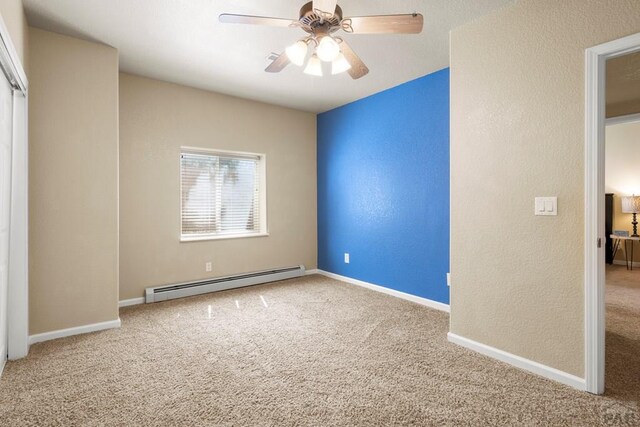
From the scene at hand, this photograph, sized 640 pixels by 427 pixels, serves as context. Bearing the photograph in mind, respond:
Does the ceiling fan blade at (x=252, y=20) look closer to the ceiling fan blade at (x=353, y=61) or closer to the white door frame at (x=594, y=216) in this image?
the ceiling fan blade at (x=353, y=61)

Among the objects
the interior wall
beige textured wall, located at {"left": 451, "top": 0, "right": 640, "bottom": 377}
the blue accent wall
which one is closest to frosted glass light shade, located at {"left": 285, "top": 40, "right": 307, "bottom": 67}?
beige textured wall, located at {"left": 451, "top": 0, "right": 640, "bottom": 377}

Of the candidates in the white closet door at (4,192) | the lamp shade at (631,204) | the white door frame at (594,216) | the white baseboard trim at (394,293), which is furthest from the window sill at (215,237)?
the lamp shade at (631,204)

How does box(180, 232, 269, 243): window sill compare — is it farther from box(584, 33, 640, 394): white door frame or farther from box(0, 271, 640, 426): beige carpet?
box(584, 33, 640, 394): white door frame

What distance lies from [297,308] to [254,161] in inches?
88.0

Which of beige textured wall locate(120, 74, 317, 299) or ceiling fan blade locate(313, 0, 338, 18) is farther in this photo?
beige textured wall locate(120, 74, 317, 299)

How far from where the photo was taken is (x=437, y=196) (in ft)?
11.7

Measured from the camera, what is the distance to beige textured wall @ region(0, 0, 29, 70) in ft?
6.23

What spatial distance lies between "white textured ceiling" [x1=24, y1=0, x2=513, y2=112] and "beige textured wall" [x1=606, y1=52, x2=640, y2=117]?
57.2 inches

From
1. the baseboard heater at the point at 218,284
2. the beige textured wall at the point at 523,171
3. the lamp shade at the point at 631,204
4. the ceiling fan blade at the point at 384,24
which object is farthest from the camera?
the lamp shade at the point at 631,204

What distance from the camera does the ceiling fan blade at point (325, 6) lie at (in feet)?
5.59

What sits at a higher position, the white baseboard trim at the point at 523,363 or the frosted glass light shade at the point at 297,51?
the frosted glass light shade at the point at 297,51

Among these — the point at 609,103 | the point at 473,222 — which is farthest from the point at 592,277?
the point at 609,103

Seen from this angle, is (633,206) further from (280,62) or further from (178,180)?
(178,180)

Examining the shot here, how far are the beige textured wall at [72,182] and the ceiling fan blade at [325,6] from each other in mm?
2175
